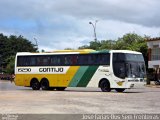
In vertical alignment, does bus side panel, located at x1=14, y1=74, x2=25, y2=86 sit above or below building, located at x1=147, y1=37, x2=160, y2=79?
below

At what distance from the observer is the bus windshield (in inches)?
1307

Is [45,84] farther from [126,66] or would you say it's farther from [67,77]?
[126,66]

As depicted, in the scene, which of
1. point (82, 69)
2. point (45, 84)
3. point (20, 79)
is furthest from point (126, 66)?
point (20, 79)

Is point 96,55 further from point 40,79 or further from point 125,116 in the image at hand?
point 125,116

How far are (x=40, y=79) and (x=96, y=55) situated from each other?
596cm

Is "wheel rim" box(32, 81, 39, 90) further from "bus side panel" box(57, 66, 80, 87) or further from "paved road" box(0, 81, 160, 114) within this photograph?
"paved road" box(0, 81, 160, 114)

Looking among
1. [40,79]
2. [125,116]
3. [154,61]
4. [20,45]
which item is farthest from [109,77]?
[20,45]

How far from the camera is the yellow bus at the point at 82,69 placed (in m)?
33.4

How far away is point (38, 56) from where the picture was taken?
38125 mm

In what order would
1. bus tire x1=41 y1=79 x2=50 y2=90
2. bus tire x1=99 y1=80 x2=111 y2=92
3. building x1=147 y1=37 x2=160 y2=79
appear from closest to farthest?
bus tire x1=99 y1=80 x2=111 y2=92 → bus tire x1=41 y1=79 x2=50 y2=90 → building x1=147 y1=37 x2=160 y2=79

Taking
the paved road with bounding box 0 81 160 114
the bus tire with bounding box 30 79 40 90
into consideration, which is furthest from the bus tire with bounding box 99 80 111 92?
the paved road with bounding box 0 81 160 114

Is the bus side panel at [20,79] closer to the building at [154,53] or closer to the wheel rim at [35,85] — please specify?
the wheel rim at [35,85]

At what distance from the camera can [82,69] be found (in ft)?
115

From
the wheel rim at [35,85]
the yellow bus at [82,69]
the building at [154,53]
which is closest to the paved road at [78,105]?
the yellow bus at [82,69]
